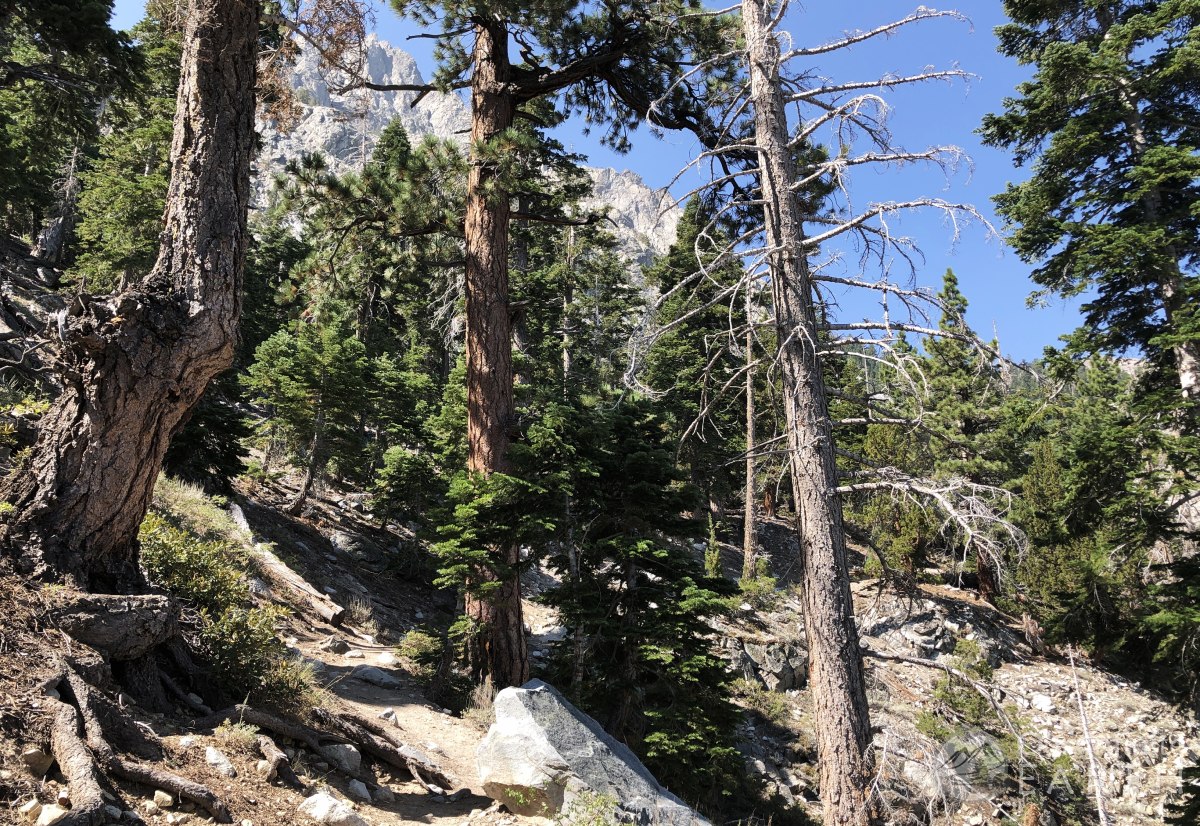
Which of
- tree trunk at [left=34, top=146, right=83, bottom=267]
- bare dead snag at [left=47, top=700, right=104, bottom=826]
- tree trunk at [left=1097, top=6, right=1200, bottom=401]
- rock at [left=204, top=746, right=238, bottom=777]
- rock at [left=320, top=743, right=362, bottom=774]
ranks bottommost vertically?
rock at [left=320, top=743, right=362, bottom=774]

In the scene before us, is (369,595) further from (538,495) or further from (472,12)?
(472,12)

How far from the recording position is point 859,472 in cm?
610

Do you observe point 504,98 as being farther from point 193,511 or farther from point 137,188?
point 137,188

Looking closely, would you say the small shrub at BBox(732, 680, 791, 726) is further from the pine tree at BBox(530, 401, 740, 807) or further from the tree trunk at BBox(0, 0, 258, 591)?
the tree trunk at BBox(0, 0, 258, 591)

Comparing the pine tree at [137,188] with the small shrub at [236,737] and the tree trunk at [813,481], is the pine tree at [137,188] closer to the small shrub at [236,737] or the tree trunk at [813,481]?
the small shrub at [236,737]

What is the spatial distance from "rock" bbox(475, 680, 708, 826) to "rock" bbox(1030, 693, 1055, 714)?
14166mm

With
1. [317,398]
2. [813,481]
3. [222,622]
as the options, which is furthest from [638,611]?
[317,398]

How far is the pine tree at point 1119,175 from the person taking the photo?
9891 millimetres

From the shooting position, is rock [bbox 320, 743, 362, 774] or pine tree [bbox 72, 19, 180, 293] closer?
rock [bbox 320, 743, 362, 774]

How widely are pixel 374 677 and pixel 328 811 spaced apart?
13.6 feet

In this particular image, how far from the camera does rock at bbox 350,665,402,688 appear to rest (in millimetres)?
7648

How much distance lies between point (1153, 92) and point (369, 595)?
16868mm

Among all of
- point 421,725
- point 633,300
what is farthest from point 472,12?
point 633,300

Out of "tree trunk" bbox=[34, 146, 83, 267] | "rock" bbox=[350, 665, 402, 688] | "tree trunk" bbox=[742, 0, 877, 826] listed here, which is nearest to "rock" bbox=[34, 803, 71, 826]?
"tree trunk" bbox=[742, 0, 877, 826]
